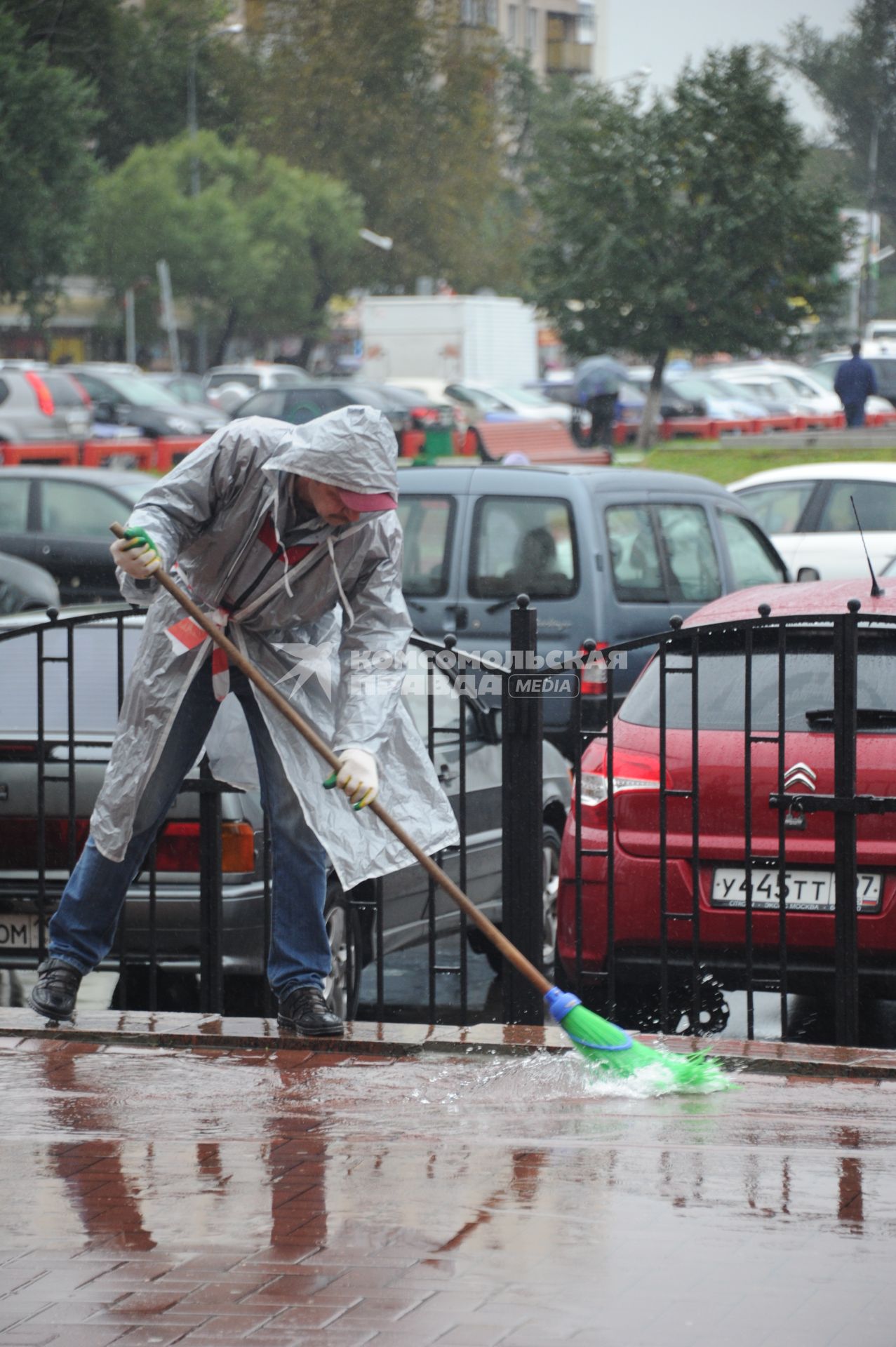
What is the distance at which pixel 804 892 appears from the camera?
237 inches

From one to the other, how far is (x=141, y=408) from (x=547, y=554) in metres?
24.4

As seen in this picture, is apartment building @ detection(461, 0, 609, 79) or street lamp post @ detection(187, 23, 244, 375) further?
apartment building @ detection(461, 0, 609, 79)

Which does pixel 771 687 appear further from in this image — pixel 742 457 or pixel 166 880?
pixel 742 457

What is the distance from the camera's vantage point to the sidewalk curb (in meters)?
5.32

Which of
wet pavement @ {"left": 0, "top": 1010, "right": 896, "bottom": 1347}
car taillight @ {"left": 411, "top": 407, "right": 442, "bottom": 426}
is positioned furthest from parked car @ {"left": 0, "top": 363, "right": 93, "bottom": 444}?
wet pavement @ {"left": 0, "top": 1010, "right": 896, "bottom": 1347}

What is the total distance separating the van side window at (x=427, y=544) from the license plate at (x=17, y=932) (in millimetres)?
4798

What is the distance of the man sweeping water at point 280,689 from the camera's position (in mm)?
5285

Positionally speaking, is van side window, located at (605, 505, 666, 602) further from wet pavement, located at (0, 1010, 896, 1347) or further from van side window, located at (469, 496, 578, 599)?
wet pavement, located at (0, 1010, 896, 1347)

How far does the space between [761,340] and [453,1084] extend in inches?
1184

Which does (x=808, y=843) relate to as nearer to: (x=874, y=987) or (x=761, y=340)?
(x=874, y=987)

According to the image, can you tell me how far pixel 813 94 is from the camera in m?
89.1

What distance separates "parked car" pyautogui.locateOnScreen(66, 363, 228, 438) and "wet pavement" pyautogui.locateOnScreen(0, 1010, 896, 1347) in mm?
26745

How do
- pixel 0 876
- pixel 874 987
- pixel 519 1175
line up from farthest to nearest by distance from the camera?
pixel 0 876 < pixel 874 987 < pixel 519 1175

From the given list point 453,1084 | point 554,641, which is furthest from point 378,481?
point 554,641
